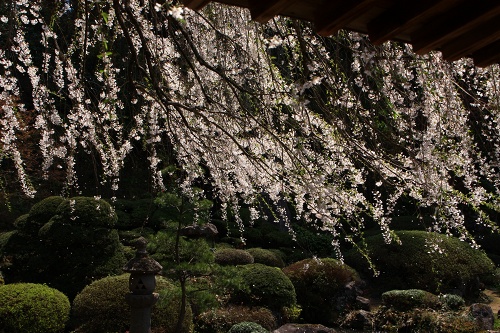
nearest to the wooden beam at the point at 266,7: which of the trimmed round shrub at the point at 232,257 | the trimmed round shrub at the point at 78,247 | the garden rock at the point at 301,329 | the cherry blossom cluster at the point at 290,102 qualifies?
the cherry blossom cluster at the point at 290,102

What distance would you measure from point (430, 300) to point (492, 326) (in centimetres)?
98

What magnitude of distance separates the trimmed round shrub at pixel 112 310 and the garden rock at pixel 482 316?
14.3 ft

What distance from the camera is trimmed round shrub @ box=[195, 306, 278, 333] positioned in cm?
716

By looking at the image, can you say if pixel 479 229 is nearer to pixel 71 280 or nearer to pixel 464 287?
pixel 464 287

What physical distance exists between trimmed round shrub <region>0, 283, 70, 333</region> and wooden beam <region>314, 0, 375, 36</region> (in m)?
5.81

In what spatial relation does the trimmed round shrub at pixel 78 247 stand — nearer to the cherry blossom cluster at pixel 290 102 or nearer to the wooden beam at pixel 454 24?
the cherry blossom cluster at pixel 290 102

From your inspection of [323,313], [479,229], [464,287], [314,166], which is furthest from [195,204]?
[479,229]

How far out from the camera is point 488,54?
1.87 m

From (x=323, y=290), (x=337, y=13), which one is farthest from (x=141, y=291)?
(x=323, y=290)

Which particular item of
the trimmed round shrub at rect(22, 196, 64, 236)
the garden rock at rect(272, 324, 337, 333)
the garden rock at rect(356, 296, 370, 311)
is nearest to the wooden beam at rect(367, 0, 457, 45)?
the garden rock at rect(272, 324, 337, 333)

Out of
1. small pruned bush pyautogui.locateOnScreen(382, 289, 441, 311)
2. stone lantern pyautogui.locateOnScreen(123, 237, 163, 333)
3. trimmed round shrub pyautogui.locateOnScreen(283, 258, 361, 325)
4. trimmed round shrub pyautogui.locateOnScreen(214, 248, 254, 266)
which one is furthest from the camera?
trimmed round shrub pyautogui.locateOnScreen(214, 248, 254, 266)

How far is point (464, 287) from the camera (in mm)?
10328

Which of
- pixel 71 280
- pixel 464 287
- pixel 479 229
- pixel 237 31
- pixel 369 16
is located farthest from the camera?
pixel 479 229

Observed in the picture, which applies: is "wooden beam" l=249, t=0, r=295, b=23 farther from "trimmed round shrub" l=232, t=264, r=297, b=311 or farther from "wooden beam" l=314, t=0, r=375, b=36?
"trimmed round shrub" l=232, t=264, r=297, b=311
